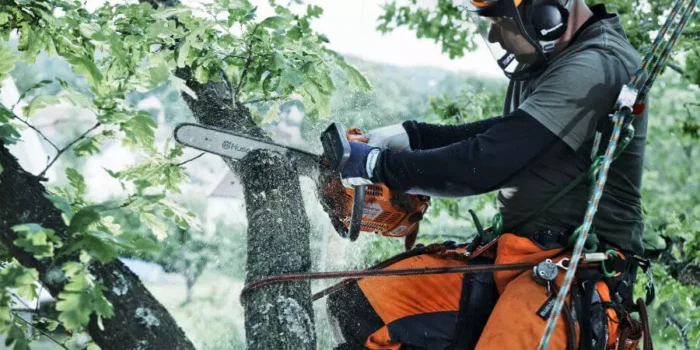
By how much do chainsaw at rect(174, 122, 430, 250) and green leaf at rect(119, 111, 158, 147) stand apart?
22.3 inches

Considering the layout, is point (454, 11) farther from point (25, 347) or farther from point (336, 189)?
point (25, 347)

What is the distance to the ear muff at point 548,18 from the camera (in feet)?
8.65

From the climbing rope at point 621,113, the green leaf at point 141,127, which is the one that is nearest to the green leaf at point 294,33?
the green leaf at point 141,127

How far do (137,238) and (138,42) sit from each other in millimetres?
1232

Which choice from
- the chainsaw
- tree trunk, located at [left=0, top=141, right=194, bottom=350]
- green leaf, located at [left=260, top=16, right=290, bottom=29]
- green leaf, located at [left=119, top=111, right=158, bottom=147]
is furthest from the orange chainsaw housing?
tree trunk, located at [left=0, top=141, right=194, bottom=350]

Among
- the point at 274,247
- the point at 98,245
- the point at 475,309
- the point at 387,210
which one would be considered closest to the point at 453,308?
the point at 475,309

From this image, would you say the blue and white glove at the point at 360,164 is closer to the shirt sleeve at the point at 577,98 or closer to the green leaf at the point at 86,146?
the shirt sleeve at the point at 577,98

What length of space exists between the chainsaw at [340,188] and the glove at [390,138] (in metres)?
0.05

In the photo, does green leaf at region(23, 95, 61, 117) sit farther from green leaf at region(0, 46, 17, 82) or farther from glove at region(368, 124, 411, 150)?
glove at region(368, 124, 411, 150)

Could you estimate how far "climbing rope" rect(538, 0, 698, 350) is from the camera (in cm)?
196

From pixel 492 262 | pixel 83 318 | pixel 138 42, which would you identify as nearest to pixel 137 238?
pixel 83 318

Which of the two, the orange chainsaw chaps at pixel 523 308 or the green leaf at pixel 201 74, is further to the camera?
the green leaf at pixel 201 74

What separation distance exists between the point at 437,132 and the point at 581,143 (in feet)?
2.81

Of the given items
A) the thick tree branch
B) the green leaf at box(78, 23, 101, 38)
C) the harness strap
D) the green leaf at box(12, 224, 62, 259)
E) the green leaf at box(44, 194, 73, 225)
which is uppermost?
the green leaf at box(78, 23, 101, 38)
